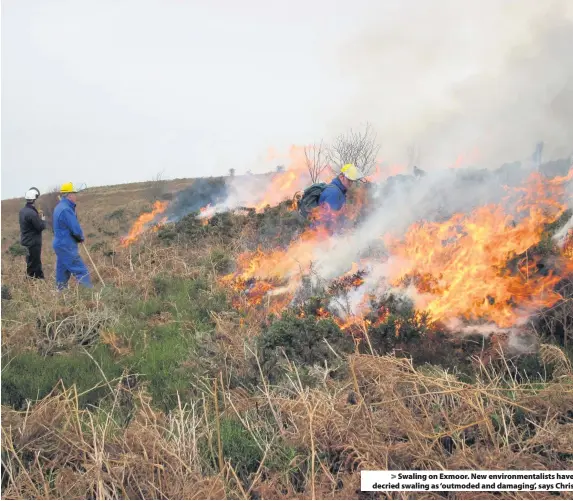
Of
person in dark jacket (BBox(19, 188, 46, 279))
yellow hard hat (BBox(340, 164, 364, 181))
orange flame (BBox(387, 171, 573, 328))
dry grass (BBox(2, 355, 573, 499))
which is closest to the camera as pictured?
dry grass (BBox(2, 355, 573, 499))

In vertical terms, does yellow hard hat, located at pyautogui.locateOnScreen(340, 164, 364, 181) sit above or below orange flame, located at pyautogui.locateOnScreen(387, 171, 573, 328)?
above

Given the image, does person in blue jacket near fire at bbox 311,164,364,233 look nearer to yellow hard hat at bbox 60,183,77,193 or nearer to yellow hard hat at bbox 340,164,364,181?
yellow hard hat at bbox 340,164,364,181

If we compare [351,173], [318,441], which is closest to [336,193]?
[351,173]

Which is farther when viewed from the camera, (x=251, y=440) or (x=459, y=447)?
Result: (x=251, y=440)

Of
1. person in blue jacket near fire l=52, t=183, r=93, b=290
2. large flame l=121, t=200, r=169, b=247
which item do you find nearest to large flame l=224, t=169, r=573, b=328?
person in blue jacket near fire l=52, t=183, r=93, b=290

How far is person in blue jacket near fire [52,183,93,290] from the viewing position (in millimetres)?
8281

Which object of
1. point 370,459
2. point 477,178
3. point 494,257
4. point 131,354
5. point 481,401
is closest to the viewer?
point 370,459

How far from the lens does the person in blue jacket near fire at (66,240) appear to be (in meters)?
8.28

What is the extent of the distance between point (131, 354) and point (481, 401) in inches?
146

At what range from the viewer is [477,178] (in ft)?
37.7

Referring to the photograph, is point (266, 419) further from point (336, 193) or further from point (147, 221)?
point (147, 221)

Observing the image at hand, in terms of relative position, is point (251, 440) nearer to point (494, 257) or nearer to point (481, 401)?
point (481, 401)

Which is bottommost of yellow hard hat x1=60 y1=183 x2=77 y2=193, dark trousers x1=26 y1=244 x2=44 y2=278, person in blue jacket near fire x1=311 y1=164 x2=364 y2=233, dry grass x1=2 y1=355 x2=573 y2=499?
dry grass x1=2 y1=355 x2=573 y2=499

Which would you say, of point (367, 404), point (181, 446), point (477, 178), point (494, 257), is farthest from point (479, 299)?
point (477, 178)
